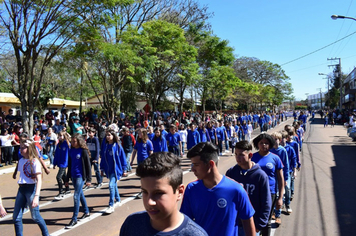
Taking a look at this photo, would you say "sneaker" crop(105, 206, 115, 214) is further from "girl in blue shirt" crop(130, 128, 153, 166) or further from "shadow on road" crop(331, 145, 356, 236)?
"shadow on road" crop(331, 145, 356, 236)

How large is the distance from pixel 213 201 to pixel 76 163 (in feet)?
13.5

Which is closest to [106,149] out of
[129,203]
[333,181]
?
[129,203]

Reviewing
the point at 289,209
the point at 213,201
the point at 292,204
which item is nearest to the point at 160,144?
the point at 292,204

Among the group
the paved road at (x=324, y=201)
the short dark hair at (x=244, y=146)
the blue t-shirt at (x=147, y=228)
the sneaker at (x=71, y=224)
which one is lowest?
the paved road at (x=324, y=201)

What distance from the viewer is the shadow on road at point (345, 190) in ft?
18.5

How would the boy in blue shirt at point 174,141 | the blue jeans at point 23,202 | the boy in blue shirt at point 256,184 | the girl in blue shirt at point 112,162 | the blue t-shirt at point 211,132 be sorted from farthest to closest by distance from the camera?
the blue t-shirt at point 211,132
the boy in blue shirt at point 174,141
the girl in blue shirt at point 112,162
the blue jeans at point 23,202
the boy in blue shirt at point 256,184

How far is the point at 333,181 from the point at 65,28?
12.0m

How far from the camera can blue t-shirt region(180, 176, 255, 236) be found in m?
2.59

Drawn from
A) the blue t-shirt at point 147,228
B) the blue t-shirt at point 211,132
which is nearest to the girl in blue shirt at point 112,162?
the blue t-shirt at point 147,228

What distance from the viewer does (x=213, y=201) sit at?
263 centimetres

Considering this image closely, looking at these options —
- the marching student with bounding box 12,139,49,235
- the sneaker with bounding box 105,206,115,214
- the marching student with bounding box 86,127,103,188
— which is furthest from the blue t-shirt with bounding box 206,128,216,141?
the marching student with bounding box 12,139,49,235

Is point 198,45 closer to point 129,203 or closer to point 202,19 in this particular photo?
point 202,19

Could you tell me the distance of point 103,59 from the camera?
49.0 ft

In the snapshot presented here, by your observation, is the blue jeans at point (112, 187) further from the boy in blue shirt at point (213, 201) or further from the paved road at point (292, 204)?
the boy in blue shirt at point (213, 201)
